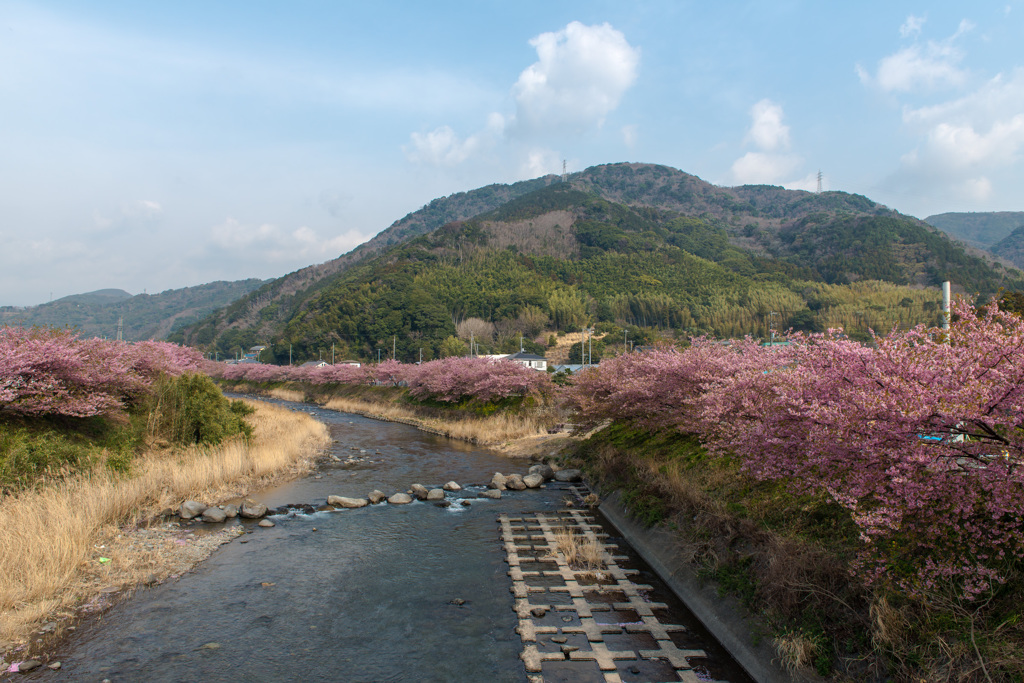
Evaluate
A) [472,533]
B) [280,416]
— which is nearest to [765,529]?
[472,533]

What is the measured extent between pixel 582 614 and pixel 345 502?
9804 millimetres

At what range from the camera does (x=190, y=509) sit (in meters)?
15.1

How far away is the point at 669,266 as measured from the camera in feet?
509

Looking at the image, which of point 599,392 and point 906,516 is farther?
point 599,392

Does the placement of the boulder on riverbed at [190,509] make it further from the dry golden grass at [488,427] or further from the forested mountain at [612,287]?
the forested mountain at [612,287]

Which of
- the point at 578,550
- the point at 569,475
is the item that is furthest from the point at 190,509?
the point at 569,475

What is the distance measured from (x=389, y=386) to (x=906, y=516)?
171 ft

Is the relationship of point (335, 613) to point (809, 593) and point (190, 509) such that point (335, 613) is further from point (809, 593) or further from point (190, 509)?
point (190, 509)

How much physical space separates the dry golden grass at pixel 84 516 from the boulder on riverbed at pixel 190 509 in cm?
55

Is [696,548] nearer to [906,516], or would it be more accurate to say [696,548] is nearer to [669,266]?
[906,516]

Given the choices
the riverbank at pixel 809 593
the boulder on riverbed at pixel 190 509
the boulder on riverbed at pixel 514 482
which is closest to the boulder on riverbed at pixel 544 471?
the boulder on riverbed at pixel 514 482

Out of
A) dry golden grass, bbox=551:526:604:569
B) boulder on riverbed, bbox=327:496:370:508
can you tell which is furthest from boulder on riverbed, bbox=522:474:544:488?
dry golden grass, bbox=551:526:604:569

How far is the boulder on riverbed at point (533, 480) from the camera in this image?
1928cm

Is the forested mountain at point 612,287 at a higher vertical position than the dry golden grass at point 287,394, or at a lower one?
higher
